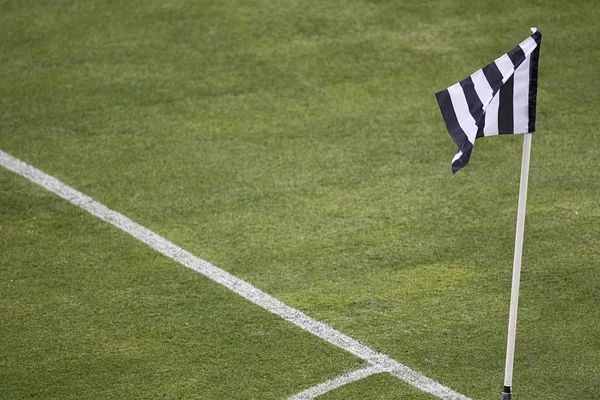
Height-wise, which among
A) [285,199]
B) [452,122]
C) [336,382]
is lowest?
[336,382]

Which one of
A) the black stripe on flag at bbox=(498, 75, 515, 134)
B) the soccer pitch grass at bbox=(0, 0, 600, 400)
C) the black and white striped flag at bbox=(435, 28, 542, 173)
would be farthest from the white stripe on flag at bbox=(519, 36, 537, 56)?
the soccer pitch grass at bbox=(0, 0, 600, 400)

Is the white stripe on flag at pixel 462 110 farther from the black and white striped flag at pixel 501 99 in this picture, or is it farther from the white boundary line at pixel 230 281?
the white boundary line at pixel 230 281

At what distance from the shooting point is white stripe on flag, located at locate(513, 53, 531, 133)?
5.01 m

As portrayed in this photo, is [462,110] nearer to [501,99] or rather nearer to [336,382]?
[501,99]

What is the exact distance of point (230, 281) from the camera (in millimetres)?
6805

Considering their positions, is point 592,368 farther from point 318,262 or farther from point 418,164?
point 418,164

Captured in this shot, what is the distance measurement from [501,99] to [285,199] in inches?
Result: 125

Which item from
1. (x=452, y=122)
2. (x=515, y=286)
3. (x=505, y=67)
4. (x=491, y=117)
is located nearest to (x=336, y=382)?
(x=515, y=286)

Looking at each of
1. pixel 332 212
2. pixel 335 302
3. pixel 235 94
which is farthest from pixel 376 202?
pixel 235 94

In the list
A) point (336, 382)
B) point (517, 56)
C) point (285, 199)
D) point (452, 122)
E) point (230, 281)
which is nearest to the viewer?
point (517, 56)

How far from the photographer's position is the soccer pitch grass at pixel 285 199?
5879mm

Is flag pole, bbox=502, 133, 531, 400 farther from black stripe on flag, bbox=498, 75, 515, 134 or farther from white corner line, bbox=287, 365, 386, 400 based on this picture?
white corner line, bbox=287, 365, 386, 400

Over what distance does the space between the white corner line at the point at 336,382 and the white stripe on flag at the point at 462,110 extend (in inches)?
68.9

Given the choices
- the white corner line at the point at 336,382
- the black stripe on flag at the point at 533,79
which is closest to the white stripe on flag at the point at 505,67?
the black stripe on flag at the point at 533,79
